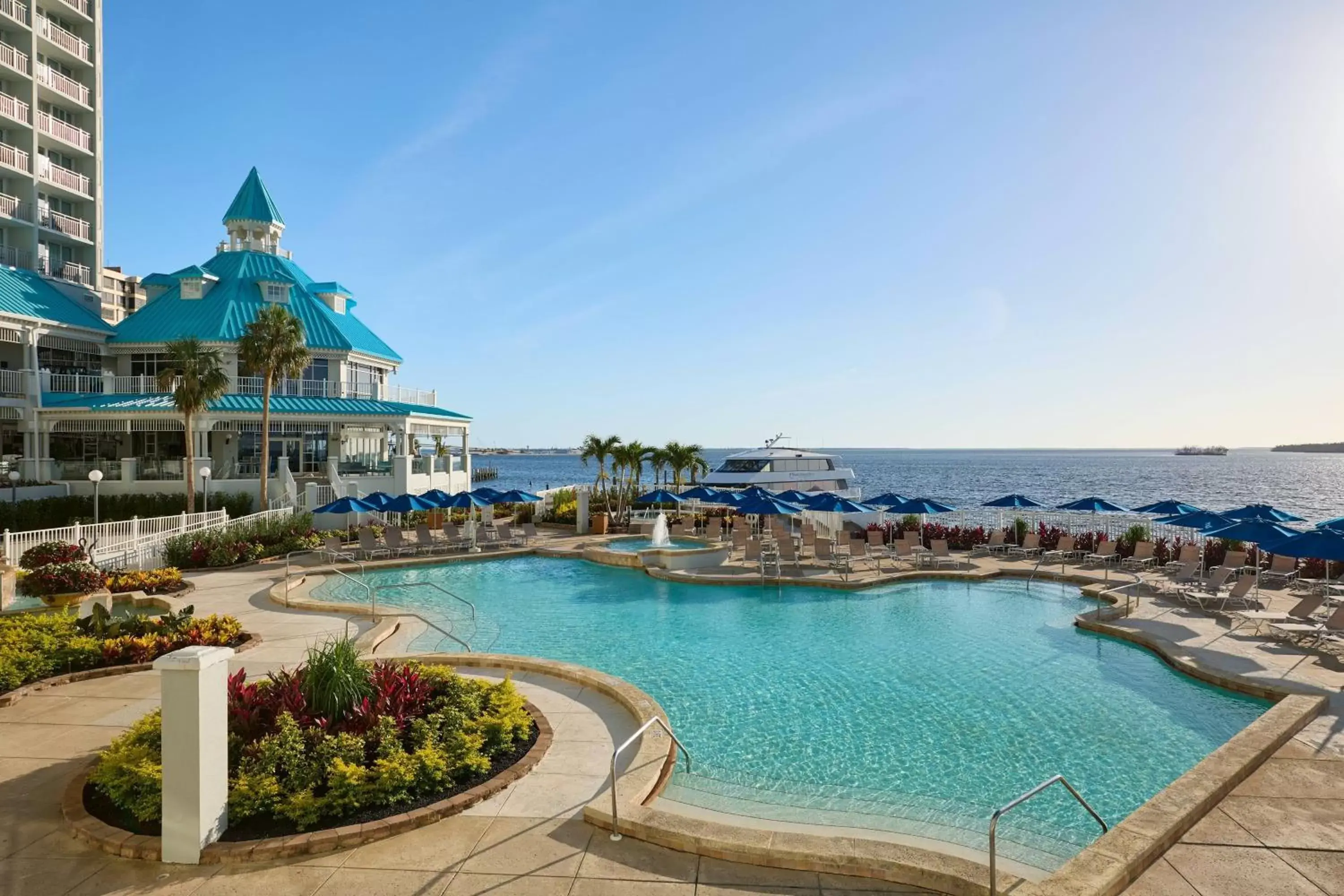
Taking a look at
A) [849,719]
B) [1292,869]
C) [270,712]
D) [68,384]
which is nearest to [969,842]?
[1292,869]

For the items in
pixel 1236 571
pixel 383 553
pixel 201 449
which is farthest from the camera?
pixel 201 449

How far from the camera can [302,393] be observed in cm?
3609

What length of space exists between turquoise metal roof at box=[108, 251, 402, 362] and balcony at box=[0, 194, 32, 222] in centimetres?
573

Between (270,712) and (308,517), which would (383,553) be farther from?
(270,712)

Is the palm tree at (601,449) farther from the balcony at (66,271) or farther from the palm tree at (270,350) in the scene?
the balcony at (66,271)

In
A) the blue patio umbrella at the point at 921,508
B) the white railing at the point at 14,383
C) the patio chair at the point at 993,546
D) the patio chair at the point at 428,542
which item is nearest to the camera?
the blue patio umbrella at the point at 921,508

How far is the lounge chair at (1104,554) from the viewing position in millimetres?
21484

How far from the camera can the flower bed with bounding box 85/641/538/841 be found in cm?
627

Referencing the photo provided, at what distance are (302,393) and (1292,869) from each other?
3813 centimetres

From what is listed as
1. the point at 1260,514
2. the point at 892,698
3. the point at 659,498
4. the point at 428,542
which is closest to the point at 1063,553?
the point at 1260,514

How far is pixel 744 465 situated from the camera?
4625cm

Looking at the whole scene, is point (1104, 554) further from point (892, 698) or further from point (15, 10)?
point (15, 10)

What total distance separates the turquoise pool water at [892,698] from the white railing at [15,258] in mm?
29047

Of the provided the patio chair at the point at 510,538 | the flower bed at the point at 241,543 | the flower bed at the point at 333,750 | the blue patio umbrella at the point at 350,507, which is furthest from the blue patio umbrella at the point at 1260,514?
the flower bed at the point at 241,543
